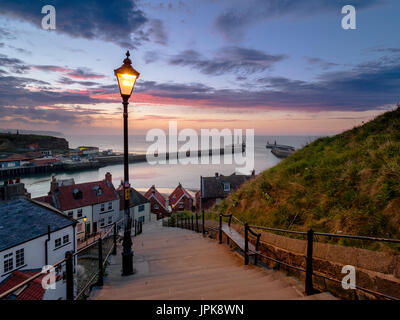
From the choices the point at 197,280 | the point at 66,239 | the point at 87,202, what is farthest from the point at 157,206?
the point at 197,280

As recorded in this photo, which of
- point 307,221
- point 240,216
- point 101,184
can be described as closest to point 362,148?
point 307,221

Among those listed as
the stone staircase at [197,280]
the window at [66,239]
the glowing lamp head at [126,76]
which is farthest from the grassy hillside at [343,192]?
the window at [66,239]

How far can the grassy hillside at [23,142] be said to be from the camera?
13462 cm

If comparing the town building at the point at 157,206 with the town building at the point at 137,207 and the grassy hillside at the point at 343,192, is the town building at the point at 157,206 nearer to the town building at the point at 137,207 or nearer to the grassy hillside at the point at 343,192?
the town building at the point at 137,207

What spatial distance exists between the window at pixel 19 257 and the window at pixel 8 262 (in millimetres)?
341

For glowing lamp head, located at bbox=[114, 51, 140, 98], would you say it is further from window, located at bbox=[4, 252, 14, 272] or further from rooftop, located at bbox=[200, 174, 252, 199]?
rooftop, located at bbox=[200, 174, 252, 199]

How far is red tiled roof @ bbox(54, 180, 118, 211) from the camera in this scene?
2848cm

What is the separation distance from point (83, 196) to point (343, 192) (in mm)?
31924

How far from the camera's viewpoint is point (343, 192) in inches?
233

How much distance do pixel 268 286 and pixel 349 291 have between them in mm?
1237

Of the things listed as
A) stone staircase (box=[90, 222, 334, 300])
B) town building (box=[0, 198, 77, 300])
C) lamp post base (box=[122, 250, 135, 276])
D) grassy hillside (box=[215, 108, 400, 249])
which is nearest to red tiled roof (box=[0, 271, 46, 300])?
town building (box=[0, 198, 77, 300])

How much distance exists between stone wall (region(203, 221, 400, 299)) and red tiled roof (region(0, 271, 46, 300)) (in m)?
10.6
